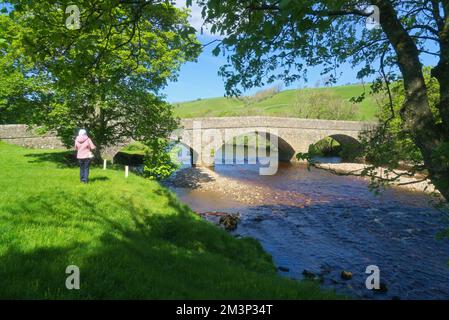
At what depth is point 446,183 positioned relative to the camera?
3920mm

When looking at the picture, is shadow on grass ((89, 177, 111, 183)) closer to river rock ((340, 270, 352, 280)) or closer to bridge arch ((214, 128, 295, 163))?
river rock ((340, 270, 352, 280))

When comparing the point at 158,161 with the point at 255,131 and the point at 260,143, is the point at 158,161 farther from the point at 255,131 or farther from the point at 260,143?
the point at 260,143

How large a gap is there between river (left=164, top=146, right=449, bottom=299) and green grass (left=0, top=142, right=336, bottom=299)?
2.92m

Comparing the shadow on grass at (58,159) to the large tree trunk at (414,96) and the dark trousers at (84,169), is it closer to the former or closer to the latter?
the dark trousers at (84,169)

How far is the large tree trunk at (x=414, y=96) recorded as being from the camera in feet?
15.3

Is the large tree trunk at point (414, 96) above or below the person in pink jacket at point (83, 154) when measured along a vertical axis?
above

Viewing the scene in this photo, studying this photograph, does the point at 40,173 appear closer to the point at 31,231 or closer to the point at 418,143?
the point at 31,231

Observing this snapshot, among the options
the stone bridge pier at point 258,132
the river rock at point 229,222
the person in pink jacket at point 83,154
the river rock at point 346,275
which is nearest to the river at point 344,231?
the river rock at point 346,275

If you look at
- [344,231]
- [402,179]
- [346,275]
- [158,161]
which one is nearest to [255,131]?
[402,179]

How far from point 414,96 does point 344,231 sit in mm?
15600

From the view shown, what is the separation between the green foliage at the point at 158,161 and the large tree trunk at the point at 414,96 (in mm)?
20042

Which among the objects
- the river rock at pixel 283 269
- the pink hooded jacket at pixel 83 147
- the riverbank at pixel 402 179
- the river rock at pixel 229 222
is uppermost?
the pink hooded jacket at pixel 83 147

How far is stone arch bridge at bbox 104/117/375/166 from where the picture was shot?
4359 centimetres
